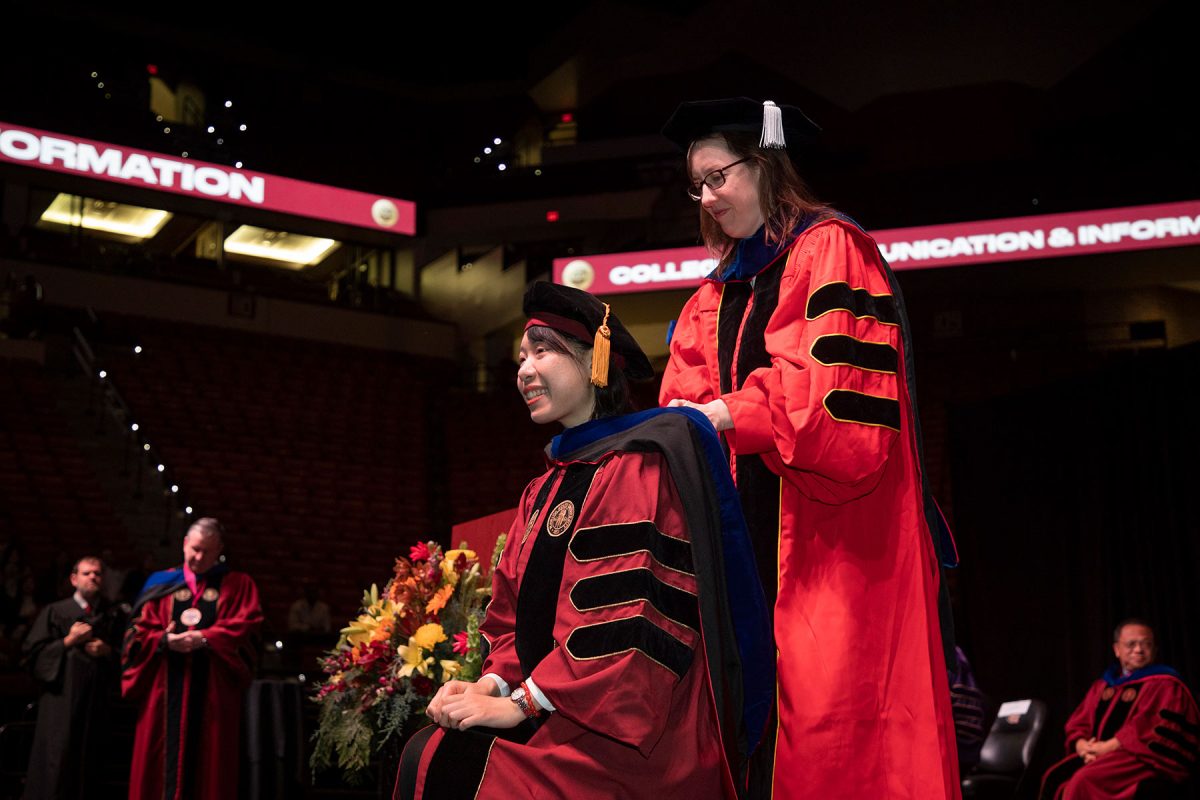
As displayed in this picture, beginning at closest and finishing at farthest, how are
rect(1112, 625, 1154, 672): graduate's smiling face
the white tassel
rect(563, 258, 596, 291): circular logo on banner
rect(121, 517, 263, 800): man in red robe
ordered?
the white tassel → rect(121, 517, 263, 800): man in red robe → rect(1112, 625, 1154, 672): graduate's smiling face → rect(563, 258, 596, 291): circular logo on banner

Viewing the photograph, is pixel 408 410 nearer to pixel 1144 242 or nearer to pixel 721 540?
pixel 1144 242

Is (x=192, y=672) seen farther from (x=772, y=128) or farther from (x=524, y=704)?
(x=772, y=128)

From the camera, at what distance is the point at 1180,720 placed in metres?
6.86

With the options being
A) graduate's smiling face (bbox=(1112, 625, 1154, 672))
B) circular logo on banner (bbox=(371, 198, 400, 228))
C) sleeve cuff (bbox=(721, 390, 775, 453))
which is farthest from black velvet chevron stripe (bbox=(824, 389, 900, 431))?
circular logo on banner (bbox=(371, 198, 400, 228))

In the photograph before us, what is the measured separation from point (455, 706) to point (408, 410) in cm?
1649

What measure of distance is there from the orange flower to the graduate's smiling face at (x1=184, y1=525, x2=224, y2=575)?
355cm

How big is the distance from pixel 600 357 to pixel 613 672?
689mm

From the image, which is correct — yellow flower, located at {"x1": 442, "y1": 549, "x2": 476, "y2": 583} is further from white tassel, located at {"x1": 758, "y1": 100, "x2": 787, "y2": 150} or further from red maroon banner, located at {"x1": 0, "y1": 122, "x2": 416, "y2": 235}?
red maroon banner, located at {"x1": 0, "y1": 122, "x2": 416, "y2": 235}

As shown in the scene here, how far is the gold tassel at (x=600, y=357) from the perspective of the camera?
7.95ft

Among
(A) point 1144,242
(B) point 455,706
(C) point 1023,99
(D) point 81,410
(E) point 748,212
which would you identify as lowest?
(B) point 455,706

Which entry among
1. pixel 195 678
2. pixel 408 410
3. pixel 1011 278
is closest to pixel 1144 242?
pixel 1011 278

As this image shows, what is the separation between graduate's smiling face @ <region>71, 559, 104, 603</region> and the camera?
7434mm

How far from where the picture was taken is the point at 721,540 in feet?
7.21

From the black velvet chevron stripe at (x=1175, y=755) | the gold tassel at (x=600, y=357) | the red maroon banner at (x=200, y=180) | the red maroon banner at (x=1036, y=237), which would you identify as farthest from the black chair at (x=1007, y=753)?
the red maroon banner at (x=200, y=180)
